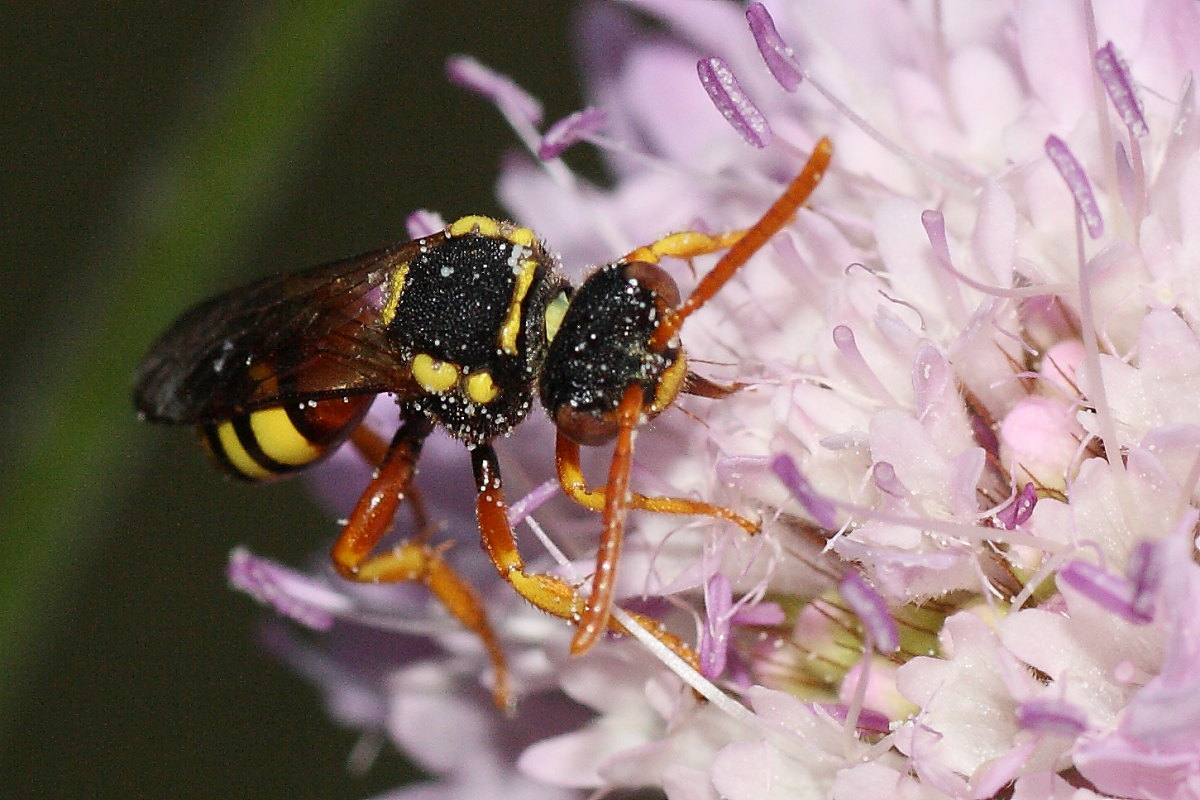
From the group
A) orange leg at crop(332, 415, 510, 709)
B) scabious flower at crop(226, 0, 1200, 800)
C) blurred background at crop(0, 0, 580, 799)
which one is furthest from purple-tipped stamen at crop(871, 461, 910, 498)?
blurred background at crop(0, 0, 580, 799)

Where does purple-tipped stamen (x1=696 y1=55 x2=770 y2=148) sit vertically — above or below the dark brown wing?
above

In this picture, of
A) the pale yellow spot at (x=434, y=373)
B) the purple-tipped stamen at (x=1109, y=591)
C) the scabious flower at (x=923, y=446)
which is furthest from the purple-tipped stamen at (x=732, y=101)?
the purple-tipped stamen at (x=1109, y=591)

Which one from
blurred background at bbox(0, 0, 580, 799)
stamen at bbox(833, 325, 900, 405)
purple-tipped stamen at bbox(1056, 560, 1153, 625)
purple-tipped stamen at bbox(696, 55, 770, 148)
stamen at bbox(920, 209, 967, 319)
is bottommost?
blurred background at bbox(0, 0, 580, 799)

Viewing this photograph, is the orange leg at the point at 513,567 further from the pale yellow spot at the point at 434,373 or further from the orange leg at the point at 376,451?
the orange leg at the point at 376,451

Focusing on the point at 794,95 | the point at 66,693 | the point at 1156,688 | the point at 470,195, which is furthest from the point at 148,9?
the point at 1156,688

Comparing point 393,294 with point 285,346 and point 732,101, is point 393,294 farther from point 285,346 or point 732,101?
point 732,101

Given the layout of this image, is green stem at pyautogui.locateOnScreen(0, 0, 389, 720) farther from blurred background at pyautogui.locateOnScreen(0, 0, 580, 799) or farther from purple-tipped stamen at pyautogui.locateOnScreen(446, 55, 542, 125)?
blurred background at pyautogui.locateOnScreen(0, 0, 580, 799)

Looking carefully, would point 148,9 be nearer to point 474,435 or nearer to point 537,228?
point 537,228
